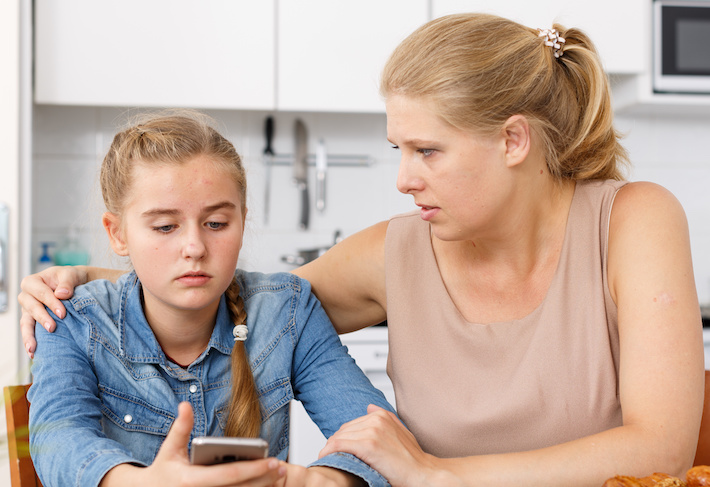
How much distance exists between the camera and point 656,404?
93 centimetres

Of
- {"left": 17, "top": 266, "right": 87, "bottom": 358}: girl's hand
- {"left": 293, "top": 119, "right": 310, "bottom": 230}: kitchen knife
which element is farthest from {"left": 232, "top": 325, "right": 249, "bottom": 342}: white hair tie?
{"left": 293, "top": 119, "right": 310, "bottom": 230}: kitchen knife

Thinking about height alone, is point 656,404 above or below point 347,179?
below

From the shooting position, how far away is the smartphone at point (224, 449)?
0.65m

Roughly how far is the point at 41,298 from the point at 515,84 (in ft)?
2.61

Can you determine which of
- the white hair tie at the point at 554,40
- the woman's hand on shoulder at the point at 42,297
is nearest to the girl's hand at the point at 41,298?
the woman's hand on shoulder at the point at 42,297

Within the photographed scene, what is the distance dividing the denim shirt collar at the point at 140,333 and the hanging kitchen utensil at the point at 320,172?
1.79 metres

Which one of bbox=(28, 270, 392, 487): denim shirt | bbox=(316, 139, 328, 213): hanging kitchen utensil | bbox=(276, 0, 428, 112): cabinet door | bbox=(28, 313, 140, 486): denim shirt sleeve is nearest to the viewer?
bbox=(28, 313, 140, 486): denim shirt sleeve

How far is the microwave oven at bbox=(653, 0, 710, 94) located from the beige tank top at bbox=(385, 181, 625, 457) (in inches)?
67.3

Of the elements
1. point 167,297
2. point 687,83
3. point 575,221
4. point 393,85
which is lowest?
point 167,297

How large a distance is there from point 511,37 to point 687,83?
184 cm

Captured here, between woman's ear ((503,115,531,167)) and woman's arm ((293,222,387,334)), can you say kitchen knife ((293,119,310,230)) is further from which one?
woman's ear ((503,115,531,167))

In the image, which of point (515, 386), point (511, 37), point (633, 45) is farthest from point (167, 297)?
point (633, 45)

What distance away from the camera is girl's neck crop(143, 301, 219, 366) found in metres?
1.11

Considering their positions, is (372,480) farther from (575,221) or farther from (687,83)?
(687,83)
